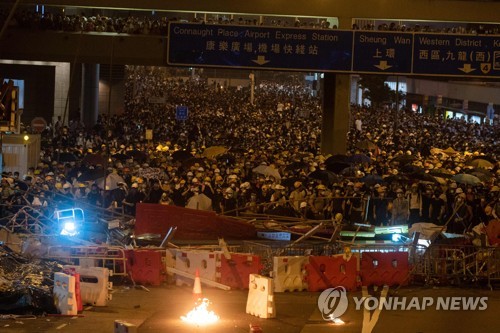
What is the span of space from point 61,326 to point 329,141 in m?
23.9

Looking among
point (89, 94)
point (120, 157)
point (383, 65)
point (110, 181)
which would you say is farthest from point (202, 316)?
point (89, 94)

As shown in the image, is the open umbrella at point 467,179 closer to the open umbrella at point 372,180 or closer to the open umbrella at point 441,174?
the open umbrella at point 441,174

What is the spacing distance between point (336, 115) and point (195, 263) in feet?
66.4

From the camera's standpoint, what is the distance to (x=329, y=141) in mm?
37156

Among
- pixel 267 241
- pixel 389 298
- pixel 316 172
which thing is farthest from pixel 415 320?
pixel 316 172

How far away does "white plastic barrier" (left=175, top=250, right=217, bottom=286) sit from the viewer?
1762cm

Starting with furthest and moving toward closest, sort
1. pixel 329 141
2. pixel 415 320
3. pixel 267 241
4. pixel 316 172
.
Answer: pixel 329 141
pixel 316 172
pixel 267 241
pixel 415 320

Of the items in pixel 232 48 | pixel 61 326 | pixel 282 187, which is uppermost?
pixel 232 48

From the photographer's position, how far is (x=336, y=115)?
122 ft

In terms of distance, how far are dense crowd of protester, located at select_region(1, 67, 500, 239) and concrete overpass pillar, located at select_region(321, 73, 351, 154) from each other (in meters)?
0.79

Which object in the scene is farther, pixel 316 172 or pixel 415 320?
pixel 316 172

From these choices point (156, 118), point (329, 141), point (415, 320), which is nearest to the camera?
point (415, 320)

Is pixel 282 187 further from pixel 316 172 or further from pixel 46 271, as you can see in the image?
pixel 46 271

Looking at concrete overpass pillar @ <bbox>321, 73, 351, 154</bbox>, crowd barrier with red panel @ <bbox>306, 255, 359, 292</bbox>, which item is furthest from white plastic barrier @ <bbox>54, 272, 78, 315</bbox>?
concrete overpass pillar @ <bbox>321, 73, 351, 154</bbox>
